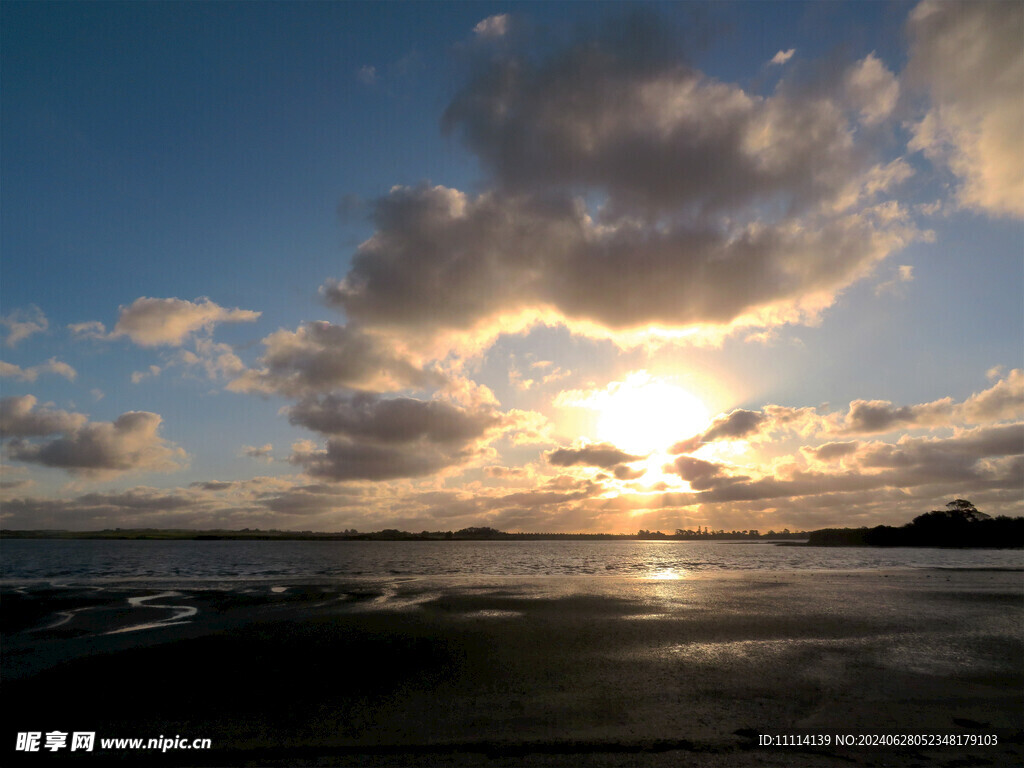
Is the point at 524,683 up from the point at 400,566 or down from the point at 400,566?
up

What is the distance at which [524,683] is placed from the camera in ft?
57.9

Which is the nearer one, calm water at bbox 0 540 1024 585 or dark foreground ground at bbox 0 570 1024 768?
dark foreground ground at bbox 0 570 1024 768

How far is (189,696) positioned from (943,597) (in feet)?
155

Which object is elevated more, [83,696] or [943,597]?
[83,696]

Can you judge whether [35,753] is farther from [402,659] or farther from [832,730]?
[832,730]

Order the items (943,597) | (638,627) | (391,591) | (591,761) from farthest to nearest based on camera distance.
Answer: (391,591) < (943,597) < (638,627) < (591,761)

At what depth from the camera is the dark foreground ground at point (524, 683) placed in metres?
12.7

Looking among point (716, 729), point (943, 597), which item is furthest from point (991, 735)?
point (943, 597)

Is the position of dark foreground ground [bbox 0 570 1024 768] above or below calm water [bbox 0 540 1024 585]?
above

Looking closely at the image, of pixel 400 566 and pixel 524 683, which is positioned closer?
pixel 524 683

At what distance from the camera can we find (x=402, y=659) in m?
21.1

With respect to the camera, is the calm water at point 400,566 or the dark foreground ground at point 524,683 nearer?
the dark foreground ground at point 524,683

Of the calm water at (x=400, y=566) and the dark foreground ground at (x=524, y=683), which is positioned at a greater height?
the dark foreground ground at (x=524, y=683)

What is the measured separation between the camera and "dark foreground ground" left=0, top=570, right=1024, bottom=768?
500 inches
